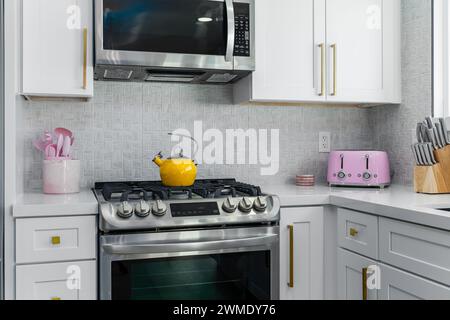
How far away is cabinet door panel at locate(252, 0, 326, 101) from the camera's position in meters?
2.28

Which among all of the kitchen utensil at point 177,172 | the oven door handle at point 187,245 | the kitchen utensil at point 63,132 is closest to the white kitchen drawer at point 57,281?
the oven door handle at point 187,245

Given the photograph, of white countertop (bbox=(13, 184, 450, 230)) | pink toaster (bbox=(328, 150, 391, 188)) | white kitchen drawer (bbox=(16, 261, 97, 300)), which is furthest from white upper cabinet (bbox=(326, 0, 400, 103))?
white kitchen drawer (bbox=(16, 261, 97, 300))

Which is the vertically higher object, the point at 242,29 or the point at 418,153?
the point at 242,29

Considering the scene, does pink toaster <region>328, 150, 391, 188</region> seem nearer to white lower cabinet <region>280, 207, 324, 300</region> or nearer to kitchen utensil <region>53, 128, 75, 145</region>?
white lower cabinet <region>280, 207, 324, 300</region>

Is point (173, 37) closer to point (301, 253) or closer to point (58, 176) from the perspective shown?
point (58, 176)

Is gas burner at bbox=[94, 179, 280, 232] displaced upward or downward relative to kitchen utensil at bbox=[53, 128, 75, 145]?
downward

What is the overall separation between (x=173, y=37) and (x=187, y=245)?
92 centimetres

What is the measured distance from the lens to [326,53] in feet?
7.75

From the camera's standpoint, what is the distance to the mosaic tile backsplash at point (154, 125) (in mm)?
2328

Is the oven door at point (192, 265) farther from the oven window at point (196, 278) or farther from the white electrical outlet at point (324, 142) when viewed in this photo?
the white electrical outlet at point (324, 142)

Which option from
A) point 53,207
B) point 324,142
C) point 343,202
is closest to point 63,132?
point 53,207

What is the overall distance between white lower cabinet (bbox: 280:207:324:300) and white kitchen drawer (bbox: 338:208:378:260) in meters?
0.10

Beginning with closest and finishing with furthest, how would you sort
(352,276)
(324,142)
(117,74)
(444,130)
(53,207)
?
(53,207), (352,276), (444,130), (117,74), (324,142)

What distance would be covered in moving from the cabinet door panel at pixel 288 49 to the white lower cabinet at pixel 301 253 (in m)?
0.60
